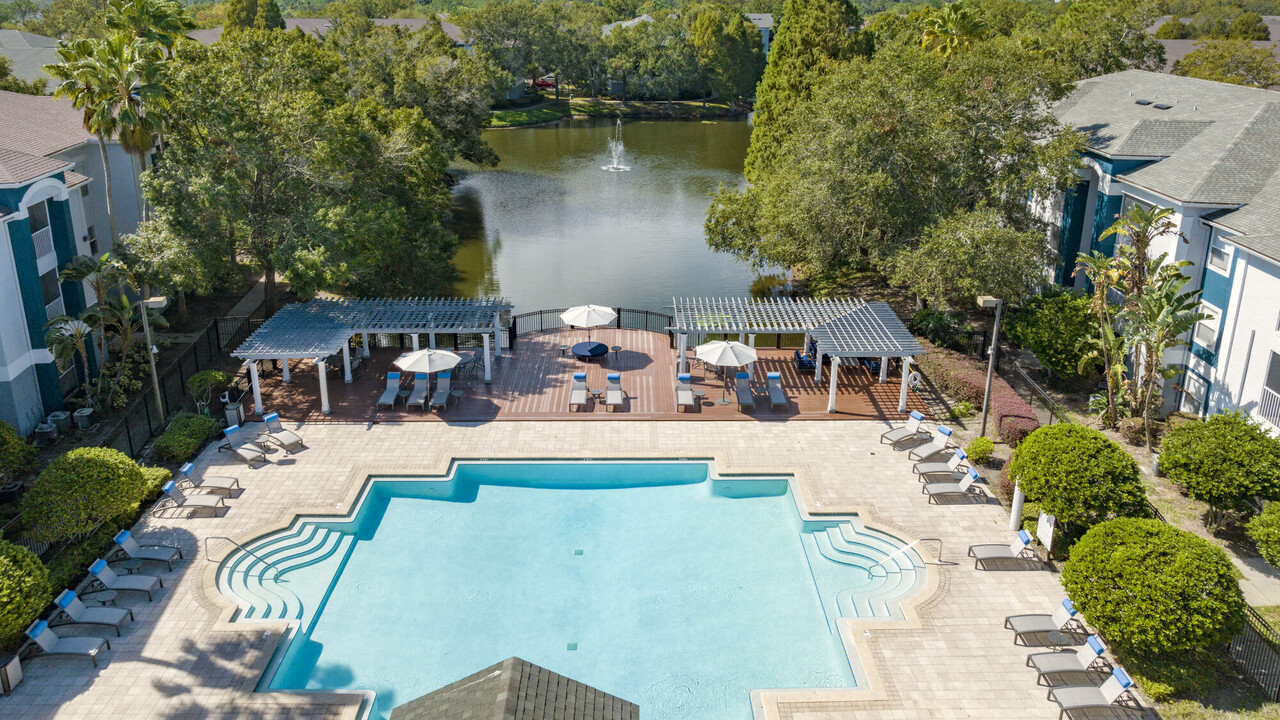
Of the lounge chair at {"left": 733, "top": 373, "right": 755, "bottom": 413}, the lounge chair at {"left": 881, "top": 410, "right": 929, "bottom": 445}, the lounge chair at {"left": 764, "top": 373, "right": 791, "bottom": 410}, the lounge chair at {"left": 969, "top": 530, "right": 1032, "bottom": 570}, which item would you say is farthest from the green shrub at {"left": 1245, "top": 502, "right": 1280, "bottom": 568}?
the lounge chair at {"left": 733, "top": 373, "right": 755, "bottom": 413}

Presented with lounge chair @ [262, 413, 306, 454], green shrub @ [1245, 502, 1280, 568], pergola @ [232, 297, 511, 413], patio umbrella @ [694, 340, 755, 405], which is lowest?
lounge chair @ [262, 413, 306, 454]

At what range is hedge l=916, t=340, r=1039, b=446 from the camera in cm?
2459

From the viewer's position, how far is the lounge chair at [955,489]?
2200cm

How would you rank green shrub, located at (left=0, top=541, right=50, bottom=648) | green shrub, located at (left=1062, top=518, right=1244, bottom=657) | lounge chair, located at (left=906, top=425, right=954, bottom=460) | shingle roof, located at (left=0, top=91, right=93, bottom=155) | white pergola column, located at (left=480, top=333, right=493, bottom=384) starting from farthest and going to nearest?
shingle roof, located at (left=0, top=91, right=93, bottom=155), white pergola column, located at (left=480, top=333, right=493, bottom=384), lounge chair, located at (left=906, top=425, right=954, bottom=460), green shrub, located at (left=0, top=541, right=50, bottom=648), green shrub, located at (left=1062, top=518, right=1244, bottom=657)

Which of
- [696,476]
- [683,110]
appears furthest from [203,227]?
[683,110]

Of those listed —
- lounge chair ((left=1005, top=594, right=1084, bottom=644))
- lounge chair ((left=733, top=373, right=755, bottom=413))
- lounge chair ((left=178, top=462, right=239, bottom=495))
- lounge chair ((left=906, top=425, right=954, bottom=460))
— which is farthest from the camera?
lounge chair ((left=733, top=373, right=755, bottom=413))

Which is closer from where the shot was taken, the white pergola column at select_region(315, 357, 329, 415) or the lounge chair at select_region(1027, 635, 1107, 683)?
the lounge chair at select_region(1027, 635, 1107, 683)

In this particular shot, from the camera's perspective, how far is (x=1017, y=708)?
15.3m

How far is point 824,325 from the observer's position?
28188 mm

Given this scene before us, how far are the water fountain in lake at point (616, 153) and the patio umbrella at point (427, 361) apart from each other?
4578cm

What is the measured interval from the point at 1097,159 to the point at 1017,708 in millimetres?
23729

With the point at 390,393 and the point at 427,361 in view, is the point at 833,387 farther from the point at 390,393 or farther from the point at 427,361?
the point at 390,393

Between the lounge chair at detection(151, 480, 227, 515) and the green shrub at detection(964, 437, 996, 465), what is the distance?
19616 millimetres

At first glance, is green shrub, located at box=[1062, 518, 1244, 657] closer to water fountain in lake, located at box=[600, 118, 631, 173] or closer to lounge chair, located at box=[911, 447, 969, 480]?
lounge chair, located at box=[911, 447, 969, 480]
